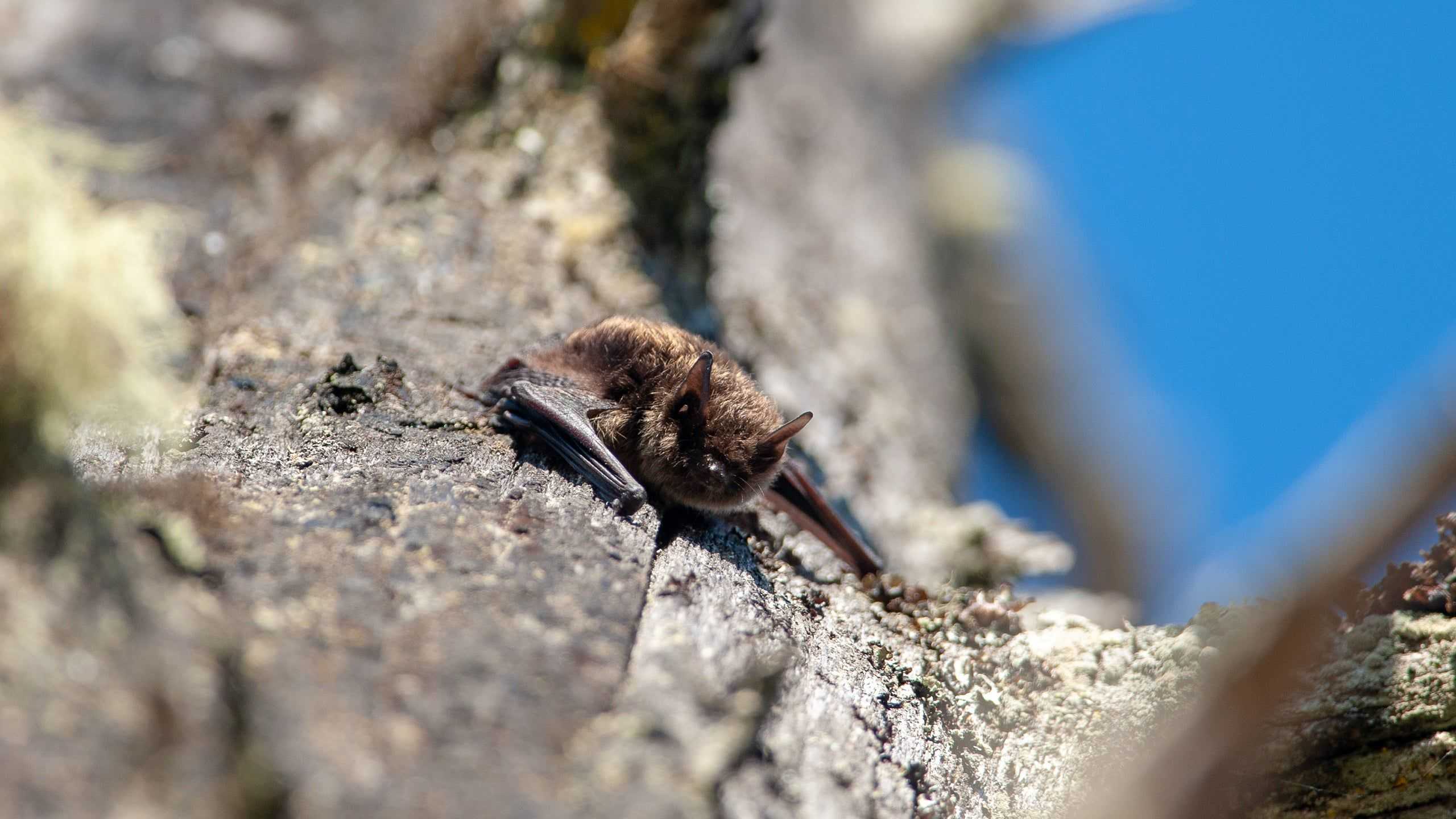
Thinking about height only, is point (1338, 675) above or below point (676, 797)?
above

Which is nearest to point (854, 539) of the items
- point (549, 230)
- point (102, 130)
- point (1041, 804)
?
point (1041, 804)

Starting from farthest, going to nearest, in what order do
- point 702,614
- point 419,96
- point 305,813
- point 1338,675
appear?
point 419,96 < point 1338,675 < point 702,614 < point 305,813

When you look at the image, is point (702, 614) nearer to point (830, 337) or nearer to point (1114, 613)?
point (1114, 613)

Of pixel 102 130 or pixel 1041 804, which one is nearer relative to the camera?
pixel 1041 804

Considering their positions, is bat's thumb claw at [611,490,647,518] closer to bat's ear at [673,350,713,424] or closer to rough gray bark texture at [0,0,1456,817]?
rough gray bark texture at [0,0,1456,817]

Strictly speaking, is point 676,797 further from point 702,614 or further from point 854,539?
point 854,539

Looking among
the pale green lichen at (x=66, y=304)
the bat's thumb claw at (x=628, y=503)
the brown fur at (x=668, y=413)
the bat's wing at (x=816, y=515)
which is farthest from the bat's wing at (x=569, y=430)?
the pale green lichen at (x=66, y=304)

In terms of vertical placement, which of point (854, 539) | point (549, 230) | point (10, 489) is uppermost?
point (549, 230)

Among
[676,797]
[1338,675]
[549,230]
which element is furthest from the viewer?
[549,230]
